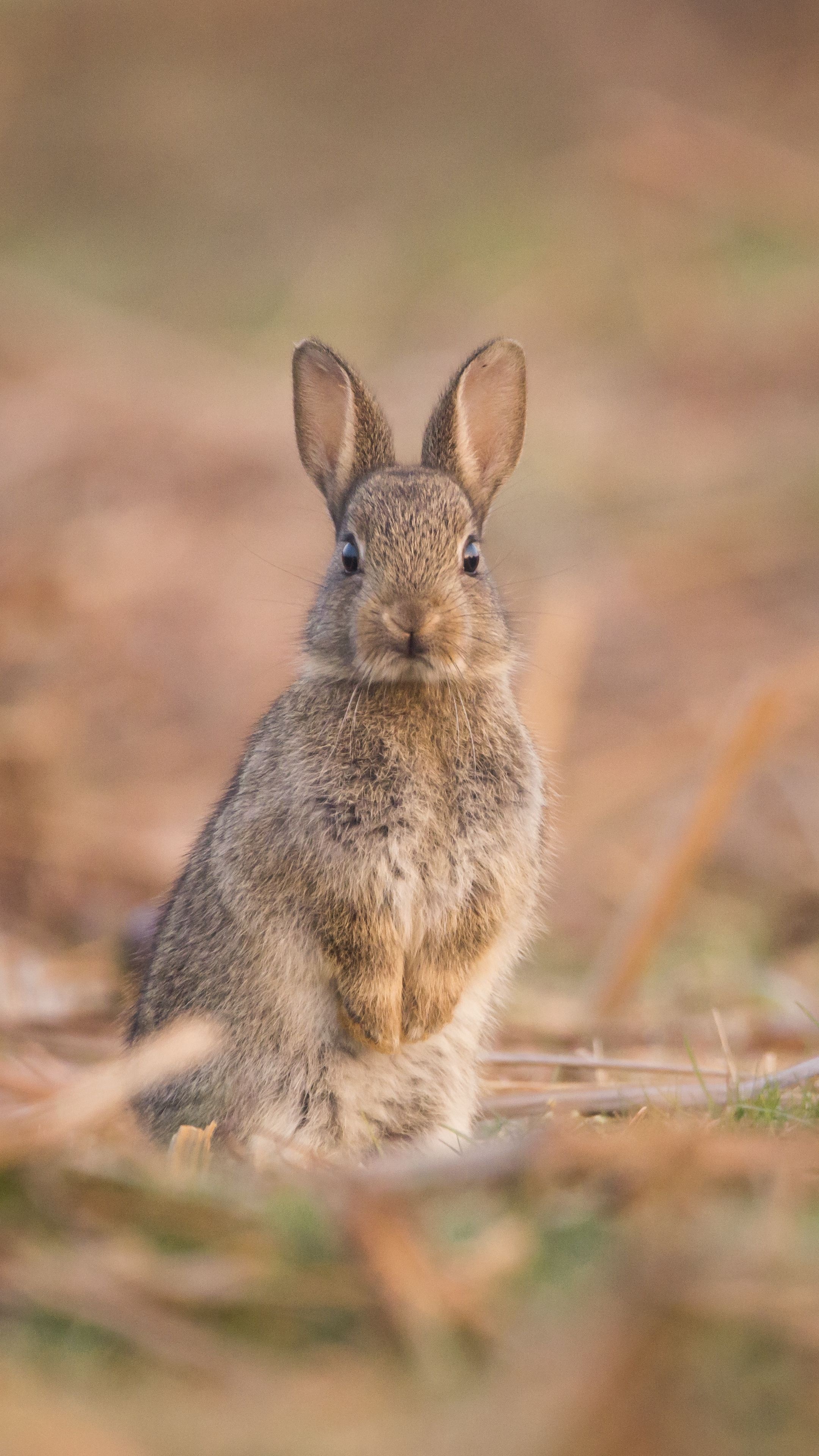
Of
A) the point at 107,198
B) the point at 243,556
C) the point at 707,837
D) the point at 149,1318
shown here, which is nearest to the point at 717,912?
the point at 707,837

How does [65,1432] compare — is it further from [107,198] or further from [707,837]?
[107,198]

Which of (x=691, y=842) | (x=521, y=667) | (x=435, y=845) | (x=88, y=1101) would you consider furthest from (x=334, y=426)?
(x=88, y=1101)

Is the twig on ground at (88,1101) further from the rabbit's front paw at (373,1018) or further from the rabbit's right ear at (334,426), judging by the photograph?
the rabbit's right ear at (334,426)

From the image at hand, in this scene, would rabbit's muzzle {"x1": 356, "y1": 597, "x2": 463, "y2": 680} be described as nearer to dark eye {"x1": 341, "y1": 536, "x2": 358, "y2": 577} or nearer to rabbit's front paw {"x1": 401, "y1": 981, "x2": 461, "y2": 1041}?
dark eye {"x1": 341, "y1": 536, "x2": 358, "y2": 577}

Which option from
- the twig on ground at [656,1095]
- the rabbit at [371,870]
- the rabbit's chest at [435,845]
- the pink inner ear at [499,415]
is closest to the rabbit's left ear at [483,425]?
the pink inner ear at [499,415]

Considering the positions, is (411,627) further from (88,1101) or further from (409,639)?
(88,1101)

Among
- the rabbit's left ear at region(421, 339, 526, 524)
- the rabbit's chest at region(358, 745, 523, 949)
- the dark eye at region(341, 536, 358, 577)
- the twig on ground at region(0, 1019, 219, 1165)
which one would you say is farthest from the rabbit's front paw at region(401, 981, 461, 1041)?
the rabbit's left ear at region(421, 339, 526, 524)
